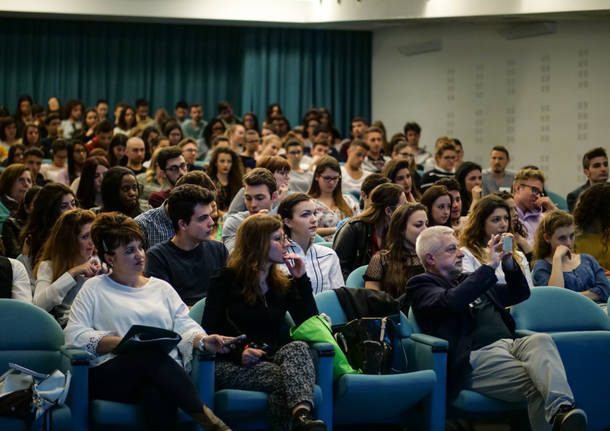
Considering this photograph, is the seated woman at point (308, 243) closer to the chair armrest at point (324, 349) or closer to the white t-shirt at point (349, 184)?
the chair armrest at point (324, 349)

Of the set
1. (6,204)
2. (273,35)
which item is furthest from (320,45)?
(6,204)

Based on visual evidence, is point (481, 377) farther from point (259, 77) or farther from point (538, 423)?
point (259, 77)

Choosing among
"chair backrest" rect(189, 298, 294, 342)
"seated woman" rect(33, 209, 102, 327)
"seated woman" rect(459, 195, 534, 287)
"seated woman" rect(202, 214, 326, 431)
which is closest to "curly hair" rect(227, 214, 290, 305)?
"seated woman" rect(202, 214, 326, 431)

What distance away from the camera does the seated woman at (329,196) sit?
6238 millimetres

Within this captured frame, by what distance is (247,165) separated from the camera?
28.4 ft

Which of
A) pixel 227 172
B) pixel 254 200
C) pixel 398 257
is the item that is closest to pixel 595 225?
pixel 398 257

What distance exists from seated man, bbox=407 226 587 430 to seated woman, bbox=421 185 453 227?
118 centimetres

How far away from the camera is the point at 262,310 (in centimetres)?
378

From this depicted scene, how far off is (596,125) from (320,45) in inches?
171

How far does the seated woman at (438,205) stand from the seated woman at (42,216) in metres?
2.08

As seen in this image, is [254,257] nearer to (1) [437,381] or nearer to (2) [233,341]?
(2) [233,341]

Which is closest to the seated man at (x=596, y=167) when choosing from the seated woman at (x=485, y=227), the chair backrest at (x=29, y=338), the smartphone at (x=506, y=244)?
the seated woman at (x=485, y=227)

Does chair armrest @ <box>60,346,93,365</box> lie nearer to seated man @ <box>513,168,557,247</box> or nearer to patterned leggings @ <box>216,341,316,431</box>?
patterned leggings @ <box>216,341,316,431</box>

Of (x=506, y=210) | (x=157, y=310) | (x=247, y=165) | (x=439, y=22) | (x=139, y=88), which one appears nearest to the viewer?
(x=157, y=310)
